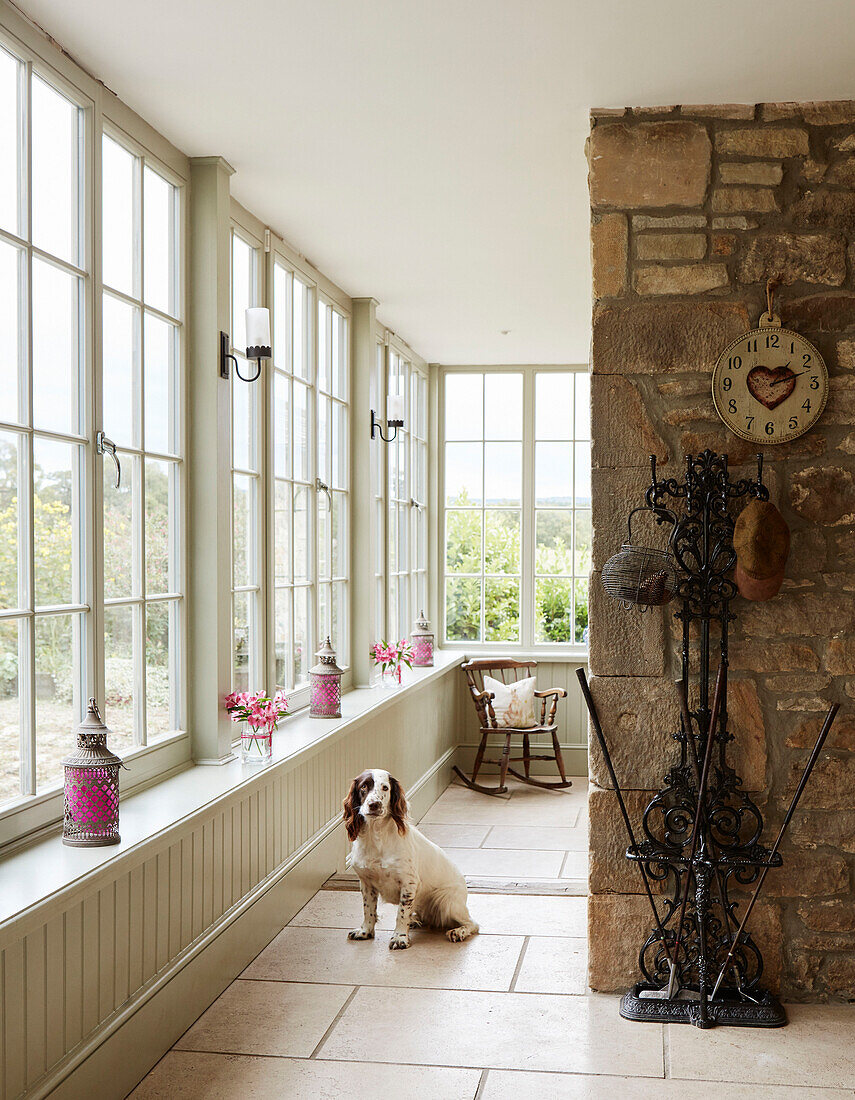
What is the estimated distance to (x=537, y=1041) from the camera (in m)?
3.02

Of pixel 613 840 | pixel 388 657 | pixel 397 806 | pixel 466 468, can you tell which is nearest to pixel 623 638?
pixel 613 840

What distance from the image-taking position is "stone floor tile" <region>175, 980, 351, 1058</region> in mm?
2998

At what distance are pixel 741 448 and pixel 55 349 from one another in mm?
1986

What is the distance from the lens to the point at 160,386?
11.8ft

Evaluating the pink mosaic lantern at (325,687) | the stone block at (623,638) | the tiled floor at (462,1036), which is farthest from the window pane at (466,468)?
the stone block at (623,638)

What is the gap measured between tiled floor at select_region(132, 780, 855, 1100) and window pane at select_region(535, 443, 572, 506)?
429 centimetres

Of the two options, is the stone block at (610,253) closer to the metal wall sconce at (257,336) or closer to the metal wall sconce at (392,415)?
the metal wall sconce at (257,336)

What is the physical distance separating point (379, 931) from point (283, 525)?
5.68 feet

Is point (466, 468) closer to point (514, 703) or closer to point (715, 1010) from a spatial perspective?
point (514, 703)

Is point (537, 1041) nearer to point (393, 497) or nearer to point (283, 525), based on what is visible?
point (283, 525)

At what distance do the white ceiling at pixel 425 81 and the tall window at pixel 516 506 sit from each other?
3.47 metres

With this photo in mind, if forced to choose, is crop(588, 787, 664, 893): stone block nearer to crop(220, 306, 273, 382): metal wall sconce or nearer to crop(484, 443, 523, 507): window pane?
crop(220, 306, 273, 382): metal wall sconce

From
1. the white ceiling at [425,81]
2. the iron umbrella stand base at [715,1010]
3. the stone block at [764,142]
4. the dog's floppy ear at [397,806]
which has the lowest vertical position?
the iron umbrella stand base at [715,1010]

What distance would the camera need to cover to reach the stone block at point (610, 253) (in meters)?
3.35
